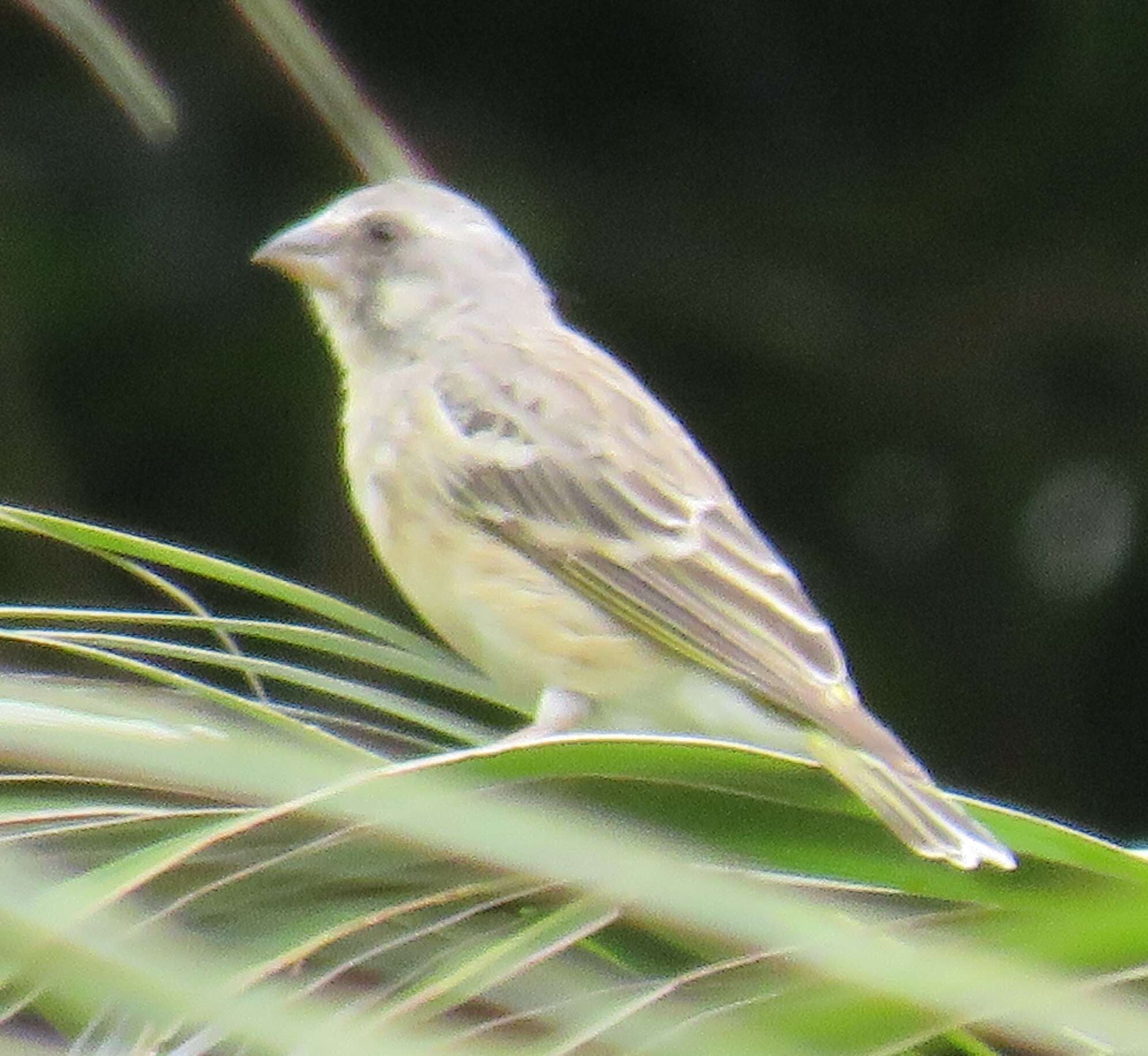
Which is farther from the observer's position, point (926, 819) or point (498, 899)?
point (926, 819)

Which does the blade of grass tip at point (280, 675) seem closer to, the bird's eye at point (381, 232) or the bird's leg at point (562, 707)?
the bird's leg at point (562, 707)

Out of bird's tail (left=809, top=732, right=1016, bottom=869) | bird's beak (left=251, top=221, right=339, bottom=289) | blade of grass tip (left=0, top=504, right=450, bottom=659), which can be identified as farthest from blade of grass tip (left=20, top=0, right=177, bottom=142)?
bird's beak (left=251, top=221, right=339, bottom=289)

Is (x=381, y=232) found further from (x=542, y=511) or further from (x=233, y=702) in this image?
(x=233, y=702)

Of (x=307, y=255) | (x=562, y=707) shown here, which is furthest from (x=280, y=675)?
(x=307, y=255)

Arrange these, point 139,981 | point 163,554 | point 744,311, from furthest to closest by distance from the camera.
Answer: point 744,311 → point 163,554 → point 139,981

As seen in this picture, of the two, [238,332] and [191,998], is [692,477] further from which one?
[191,998]

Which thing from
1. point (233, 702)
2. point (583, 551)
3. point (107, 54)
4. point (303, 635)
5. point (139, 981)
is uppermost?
point (583, 551)

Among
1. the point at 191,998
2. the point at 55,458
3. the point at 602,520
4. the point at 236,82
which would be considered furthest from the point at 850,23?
the point at 191,998
